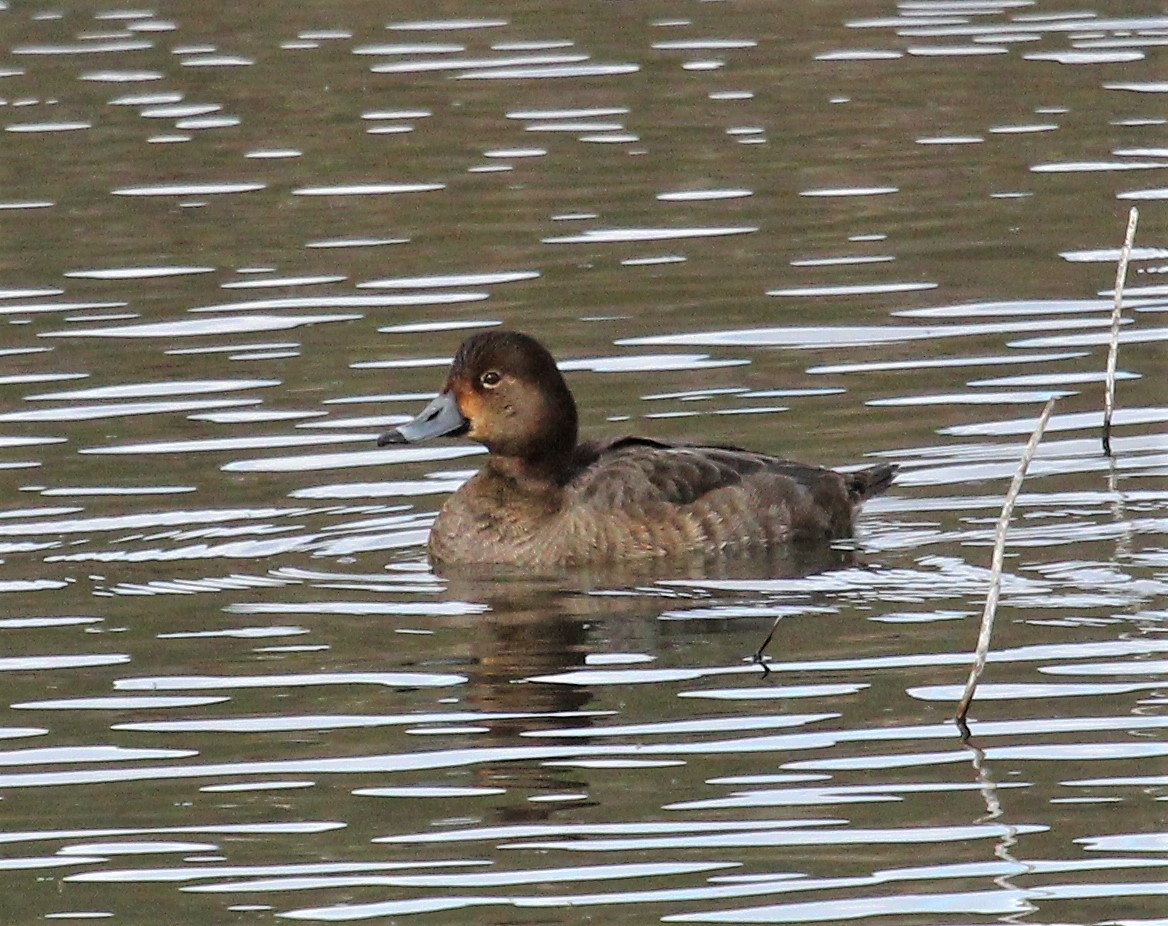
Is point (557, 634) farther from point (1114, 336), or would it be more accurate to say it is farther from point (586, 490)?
point (1114, 336)

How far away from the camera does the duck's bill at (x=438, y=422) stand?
38.9ft

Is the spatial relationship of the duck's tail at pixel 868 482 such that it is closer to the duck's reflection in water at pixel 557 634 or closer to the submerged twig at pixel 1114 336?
the duck's reflection in water at pixel 557 634

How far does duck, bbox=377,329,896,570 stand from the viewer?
37.7ft

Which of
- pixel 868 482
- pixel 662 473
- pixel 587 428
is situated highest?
pixel 662 473

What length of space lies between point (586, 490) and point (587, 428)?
173 centimetres

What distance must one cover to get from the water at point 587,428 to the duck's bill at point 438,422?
15.6 inches

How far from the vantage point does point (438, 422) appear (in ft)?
→ 39.1

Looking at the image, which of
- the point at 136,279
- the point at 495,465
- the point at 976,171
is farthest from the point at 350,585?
the point at 976,171

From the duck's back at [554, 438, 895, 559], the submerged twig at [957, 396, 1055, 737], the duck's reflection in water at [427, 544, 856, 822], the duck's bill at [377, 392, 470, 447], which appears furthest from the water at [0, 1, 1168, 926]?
the duck's bill at [377, 392, 470, 447]

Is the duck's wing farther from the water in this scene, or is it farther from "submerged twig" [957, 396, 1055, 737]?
"submerged twig" [957, 396, 1055, 737]

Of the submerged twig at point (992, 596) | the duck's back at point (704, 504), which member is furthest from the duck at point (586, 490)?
the submerged twig at point (992, 596)

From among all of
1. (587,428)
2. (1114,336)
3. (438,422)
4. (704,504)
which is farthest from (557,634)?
(587,428)

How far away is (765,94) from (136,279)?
609 centimetres

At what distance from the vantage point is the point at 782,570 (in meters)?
11.2
